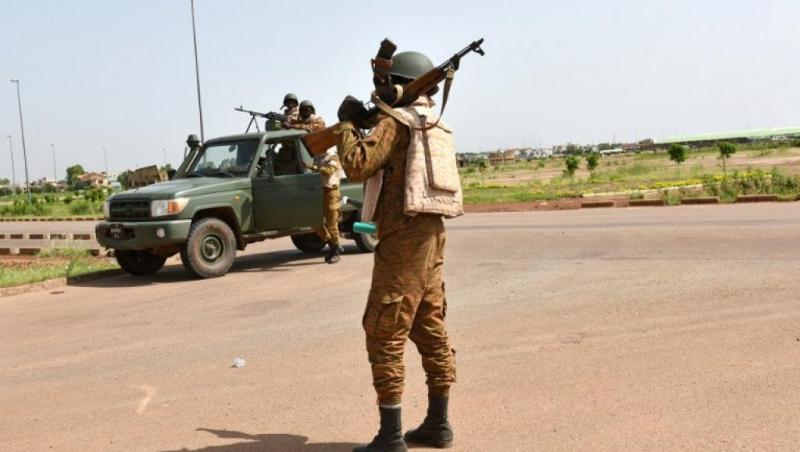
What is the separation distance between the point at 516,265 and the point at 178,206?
14.2 feet

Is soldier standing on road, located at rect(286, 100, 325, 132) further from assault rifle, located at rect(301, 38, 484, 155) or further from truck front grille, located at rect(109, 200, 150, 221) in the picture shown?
assault rifle, located at rect(301, 38, 484, 155)

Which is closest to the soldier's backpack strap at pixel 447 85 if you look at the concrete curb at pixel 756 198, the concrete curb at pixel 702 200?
the concrete curb at pixel 702 200

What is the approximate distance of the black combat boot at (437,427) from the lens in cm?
394

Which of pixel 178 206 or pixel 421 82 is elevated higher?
pixel 421 82

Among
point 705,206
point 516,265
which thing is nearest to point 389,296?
point 516,265

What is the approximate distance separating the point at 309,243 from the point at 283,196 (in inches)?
86.6

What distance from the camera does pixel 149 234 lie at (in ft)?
33.4

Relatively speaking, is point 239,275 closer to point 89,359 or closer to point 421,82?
point 89,359

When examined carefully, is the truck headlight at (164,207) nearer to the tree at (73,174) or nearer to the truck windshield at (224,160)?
the truck windshield at (224,160)

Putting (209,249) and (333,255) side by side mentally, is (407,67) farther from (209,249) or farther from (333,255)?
(333,255)

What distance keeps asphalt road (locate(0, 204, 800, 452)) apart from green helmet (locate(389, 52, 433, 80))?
6.01 feet

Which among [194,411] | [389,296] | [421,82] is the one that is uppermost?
[421,82]

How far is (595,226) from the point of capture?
14352mm

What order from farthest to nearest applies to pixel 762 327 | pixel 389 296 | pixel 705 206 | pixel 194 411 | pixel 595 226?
pixel 705 206 → pixel 595 226 → pixel 762 327 → pixel 194 411 → pixel 389 296
